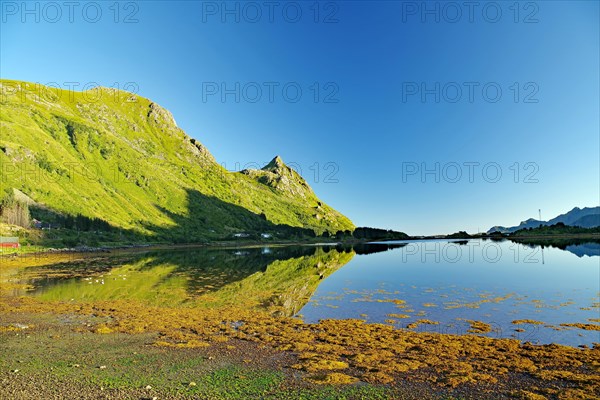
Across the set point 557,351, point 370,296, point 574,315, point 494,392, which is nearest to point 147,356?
point 494,392

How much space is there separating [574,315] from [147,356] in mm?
36790

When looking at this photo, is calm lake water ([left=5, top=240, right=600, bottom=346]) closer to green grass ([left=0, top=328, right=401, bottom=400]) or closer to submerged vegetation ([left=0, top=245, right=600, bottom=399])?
submerged vegetation ([left=0, top=245, right=600, bottom=399])

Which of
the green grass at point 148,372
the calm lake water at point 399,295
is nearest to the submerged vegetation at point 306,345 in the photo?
the green grass at point 148,372

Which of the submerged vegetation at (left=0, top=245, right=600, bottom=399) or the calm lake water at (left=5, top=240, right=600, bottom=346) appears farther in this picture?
the calm lake water at (left=5, top=240, right=600, bottom=346)

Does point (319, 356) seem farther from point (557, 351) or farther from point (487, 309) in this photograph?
point (487, 309)

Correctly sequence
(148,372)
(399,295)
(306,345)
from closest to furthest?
1. (148,372)
2. (306,345)
3. (399,295)

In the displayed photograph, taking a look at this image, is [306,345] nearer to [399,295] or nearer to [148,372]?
[148,372]

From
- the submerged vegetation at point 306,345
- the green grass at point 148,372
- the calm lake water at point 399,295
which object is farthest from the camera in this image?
the calm lake water at point 399,295

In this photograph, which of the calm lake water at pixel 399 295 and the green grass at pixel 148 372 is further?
the calm lake water at pixel 399 295

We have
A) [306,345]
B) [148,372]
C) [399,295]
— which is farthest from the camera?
[399,295]

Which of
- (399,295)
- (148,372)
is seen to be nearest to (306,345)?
(148,372)

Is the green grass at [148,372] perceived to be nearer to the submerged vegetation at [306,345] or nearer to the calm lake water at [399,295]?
the submerged vegetation at [306,345]

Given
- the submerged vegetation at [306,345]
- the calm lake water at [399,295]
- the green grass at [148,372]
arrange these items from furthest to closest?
1. the calm lake water at [399,295]
2. the submerged vegetation at [306,345]
3. the green grass at [148,372]

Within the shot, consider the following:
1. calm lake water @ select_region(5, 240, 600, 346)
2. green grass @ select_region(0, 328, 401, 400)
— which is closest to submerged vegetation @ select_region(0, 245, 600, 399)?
green grass @ select_region(0, 328, 401, 400)
